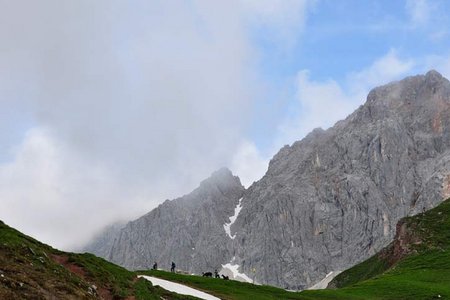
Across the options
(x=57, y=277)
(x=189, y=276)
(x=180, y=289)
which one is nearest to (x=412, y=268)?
(x=189, y=276)

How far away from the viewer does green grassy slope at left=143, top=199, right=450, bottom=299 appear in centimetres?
5941

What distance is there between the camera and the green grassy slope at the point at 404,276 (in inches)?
2339

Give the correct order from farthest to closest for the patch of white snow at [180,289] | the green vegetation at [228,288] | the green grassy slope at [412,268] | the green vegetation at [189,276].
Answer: the green grassy slope at [412,268] < the green vegetation at [228,288] < the patch of white snow at [180,289] < the green vegetation at [189,276]

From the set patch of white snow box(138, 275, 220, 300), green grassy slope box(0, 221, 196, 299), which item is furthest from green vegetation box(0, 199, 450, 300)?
patch of white snow box(138, 275, 220, 300)

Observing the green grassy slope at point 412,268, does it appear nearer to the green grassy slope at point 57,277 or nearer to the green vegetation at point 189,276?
the green vegetation at point 189,276

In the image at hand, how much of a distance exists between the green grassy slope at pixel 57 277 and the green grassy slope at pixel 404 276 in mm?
13867

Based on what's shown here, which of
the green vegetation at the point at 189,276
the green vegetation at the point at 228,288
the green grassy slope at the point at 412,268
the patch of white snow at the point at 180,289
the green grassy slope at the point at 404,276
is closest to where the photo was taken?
the green vegetation at the point at 189,276

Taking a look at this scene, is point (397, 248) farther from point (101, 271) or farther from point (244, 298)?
point (101, 271)

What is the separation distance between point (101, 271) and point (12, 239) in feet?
25.5

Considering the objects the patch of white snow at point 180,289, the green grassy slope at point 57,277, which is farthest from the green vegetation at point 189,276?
the patch of white snow at point 180,289

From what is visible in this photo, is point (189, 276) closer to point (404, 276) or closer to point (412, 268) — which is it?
point (404, 276)

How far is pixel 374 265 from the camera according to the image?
460 feet

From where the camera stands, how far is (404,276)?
78.8 m

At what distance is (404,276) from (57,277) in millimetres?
61929
